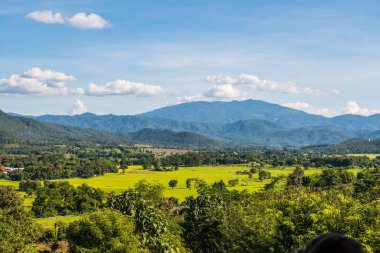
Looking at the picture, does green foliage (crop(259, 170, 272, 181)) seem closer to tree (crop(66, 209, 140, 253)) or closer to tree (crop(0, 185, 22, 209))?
tree (crop(0, 185, 22, 209))

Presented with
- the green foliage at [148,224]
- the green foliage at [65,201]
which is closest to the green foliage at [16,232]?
the green foliage at [148,224]

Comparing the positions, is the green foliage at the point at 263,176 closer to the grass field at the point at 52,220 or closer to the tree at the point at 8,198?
the grass field at the point at 52,220

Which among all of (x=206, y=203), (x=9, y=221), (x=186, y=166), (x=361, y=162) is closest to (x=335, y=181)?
(x=206, y=203)

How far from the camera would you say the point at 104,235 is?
26.9 metres

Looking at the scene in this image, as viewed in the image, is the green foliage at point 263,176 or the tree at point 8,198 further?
the green foliage at point 263,176

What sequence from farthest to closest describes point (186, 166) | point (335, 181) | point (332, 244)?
point (186, 166) → point (335, 181) → point (332, 244)

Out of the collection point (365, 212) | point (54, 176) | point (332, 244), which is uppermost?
point (332, 244)

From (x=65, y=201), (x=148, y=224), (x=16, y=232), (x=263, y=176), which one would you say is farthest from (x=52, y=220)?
(x=263, y=176)

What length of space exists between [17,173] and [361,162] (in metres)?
104

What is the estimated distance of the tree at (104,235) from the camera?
85.6 feet

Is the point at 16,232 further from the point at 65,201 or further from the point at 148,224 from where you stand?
the point at 65,201

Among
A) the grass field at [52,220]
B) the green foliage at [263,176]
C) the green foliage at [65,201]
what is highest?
the green foliage at [263,176]

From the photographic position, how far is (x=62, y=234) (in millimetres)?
50188

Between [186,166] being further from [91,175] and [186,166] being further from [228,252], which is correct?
[228,252]
